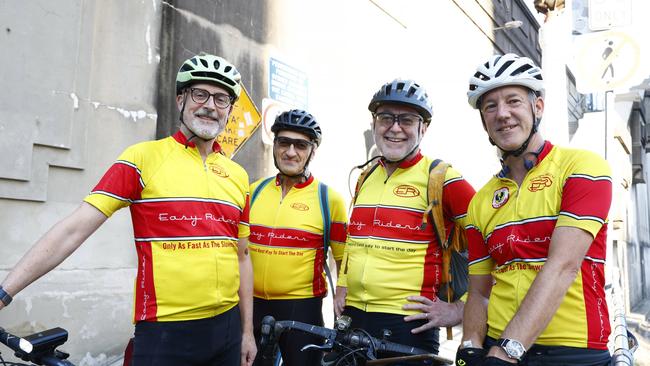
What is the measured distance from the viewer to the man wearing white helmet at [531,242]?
2004mm

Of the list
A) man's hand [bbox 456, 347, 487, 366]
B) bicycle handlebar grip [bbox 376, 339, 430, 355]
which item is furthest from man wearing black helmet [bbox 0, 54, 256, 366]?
man's hand [bbox 456, 347, 487, 366]

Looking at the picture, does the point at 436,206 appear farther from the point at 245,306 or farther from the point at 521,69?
the point at 245,306

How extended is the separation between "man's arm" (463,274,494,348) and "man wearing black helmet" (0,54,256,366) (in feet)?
4.13

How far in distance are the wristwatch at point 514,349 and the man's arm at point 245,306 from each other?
158 centimetres

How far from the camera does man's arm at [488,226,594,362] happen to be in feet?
6.52

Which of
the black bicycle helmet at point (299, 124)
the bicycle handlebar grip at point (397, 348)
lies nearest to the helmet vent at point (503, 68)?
the bicycle handlebar grip at point (397, 348)

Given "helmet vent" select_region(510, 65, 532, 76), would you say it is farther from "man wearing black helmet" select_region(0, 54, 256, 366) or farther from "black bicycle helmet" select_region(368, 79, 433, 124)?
"man wearing black helmet" select_region(0, 54, 256, 366)

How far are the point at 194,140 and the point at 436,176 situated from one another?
55.8 inches

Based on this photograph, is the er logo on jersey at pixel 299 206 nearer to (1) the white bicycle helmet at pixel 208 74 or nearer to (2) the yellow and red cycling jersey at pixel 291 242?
(2) the yellow and red cycling jersey at pixel 291 242

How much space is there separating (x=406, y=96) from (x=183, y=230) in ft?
5.11

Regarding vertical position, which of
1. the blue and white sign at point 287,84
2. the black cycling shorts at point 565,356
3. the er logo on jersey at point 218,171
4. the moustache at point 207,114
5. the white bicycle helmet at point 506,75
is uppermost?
the blue and white sign at point 287,84

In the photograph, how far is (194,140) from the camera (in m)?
2.87

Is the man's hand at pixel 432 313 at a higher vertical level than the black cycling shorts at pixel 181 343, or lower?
higher

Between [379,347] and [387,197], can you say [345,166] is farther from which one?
[379,347]
